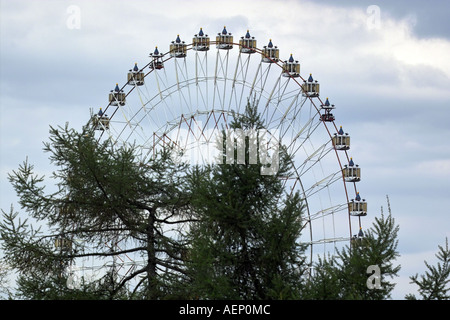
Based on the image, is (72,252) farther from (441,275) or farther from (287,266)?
(441,275)

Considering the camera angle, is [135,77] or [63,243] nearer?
[63,243]

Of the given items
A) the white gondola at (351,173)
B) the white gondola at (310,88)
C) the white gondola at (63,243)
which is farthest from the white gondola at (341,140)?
the white gondola at (63,243)

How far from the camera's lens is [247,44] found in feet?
125

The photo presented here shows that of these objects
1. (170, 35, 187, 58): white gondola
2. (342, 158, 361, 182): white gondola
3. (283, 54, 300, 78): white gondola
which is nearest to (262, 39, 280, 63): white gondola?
(283, 54, 300, 78): white gondola

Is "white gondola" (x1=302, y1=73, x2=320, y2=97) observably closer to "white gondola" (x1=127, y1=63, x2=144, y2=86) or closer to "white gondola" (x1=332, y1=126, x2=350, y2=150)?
"white gondola" (x1=332, y1=126, x2=350, y2=150)

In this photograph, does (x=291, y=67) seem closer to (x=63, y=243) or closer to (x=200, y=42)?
(x=200, y=42)

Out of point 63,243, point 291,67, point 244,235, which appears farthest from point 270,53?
point 244,235

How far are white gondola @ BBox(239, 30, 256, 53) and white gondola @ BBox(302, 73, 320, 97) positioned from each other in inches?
116

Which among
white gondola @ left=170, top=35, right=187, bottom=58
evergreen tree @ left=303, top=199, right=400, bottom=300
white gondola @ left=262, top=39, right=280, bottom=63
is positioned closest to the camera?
evergreen tree @ left=303, top=199, right=400, bottom=300

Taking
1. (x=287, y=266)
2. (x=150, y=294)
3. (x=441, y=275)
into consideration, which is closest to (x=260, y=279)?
(x=287, y=266)

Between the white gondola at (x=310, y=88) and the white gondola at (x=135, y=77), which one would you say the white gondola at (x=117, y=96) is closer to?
the white gondola at (x=135, y=77)

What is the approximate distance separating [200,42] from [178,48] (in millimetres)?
1168

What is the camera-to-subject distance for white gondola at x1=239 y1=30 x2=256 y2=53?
38.2 meters

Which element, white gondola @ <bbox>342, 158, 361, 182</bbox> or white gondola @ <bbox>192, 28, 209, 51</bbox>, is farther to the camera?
white gondola @ <bbox>192, 28, 209, 51</bbox>
